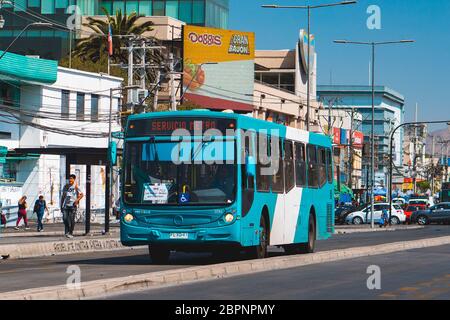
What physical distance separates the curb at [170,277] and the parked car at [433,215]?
5312cm

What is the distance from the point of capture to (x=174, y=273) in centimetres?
1867

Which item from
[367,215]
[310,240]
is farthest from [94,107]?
[310,240]

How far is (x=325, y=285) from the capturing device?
18156 millimetres

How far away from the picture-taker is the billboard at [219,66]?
9544 cm

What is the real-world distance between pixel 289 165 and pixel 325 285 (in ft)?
28.5

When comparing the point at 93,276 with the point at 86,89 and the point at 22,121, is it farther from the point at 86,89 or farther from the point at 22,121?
the point at 86,89

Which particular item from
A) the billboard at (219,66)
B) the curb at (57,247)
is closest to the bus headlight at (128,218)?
the curb at (57,247)

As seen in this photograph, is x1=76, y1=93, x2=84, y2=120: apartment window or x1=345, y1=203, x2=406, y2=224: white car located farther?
x1=345, y1=203, x2=406, y2=224: white car

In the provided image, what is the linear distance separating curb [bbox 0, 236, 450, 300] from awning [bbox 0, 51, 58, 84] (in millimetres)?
38441

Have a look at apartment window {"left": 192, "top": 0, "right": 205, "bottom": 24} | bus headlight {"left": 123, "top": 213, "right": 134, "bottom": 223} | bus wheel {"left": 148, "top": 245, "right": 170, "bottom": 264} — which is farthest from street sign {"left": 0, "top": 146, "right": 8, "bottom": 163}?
apartment window {"left": 192, "top": 0, "right": 205, "bottom": 24}

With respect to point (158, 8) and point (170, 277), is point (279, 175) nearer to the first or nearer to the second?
point (170, 277)

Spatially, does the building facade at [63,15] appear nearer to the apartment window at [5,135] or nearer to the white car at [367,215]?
the apartment window at [5,135]

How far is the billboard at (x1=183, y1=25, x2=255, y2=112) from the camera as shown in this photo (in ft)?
313

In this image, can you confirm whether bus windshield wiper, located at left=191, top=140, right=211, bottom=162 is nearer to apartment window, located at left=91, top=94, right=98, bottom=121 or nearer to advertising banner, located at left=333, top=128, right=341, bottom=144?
apartment window, located at left=91, top=94, right=98, bottom=121
